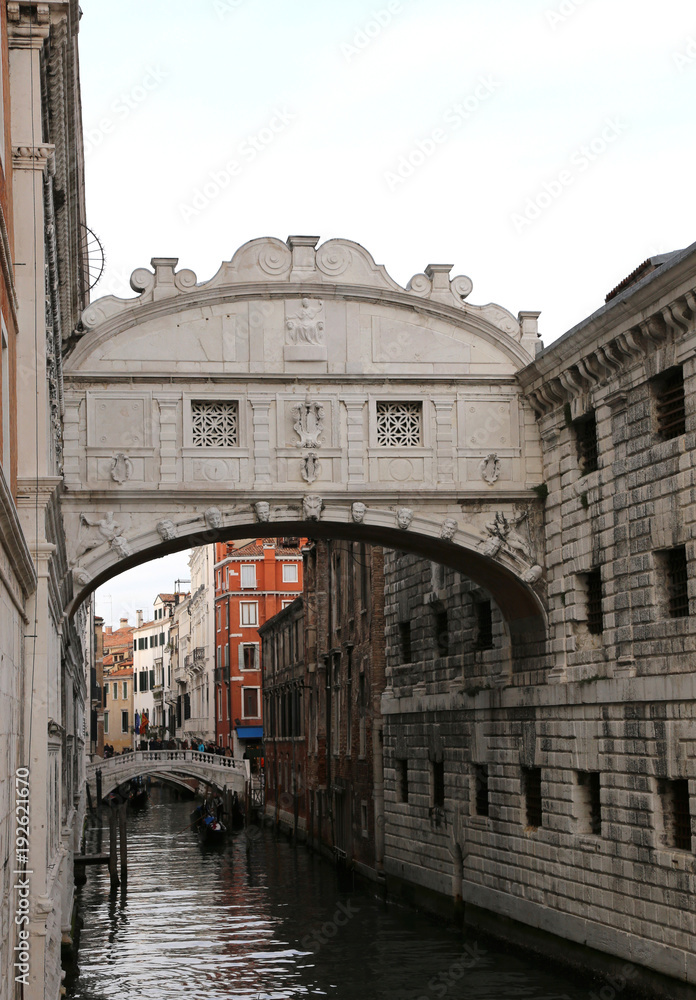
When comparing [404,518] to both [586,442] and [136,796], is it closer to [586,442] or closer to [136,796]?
[586,442]

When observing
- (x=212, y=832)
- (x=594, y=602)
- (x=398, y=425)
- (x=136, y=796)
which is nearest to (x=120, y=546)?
(x=398, y=425)

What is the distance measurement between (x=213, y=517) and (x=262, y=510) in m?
0.65

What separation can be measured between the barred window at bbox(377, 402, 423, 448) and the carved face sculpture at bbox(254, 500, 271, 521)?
1.77 metres

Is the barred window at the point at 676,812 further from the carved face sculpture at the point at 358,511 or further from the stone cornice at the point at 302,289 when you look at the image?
the stone cornice at the point at 302,289

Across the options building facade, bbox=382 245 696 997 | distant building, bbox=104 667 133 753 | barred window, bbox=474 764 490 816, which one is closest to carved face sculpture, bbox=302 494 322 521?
building facade, bbox=382 245 696 997

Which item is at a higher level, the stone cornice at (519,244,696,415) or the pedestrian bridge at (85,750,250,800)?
the stone cornice at (519,244,696,415)

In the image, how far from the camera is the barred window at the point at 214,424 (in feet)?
60.2

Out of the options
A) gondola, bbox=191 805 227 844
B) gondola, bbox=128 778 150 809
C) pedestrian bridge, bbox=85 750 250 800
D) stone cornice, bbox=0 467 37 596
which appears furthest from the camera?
gondola, bbox=128 778 150 809

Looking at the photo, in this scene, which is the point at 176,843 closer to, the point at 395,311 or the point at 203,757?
the point at 203,757

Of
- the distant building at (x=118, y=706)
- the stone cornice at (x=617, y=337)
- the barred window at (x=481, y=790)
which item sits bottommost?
the barred window at (x=481, y=790)

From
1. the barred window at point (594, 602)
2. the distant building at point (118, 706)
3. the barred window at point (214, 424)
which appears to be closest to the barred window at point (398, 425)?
the barred window at point (214, 424)

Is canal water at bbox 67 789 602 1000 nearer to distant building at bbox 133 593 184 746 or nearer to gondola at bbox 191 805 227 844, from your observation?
gondola at bbox 191 805 227 844

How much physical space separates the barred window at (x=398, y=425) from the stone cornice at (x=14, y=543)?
24.7 feet

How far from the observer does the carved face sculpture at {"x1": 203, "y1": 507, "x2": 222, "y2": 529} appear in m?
18.1
